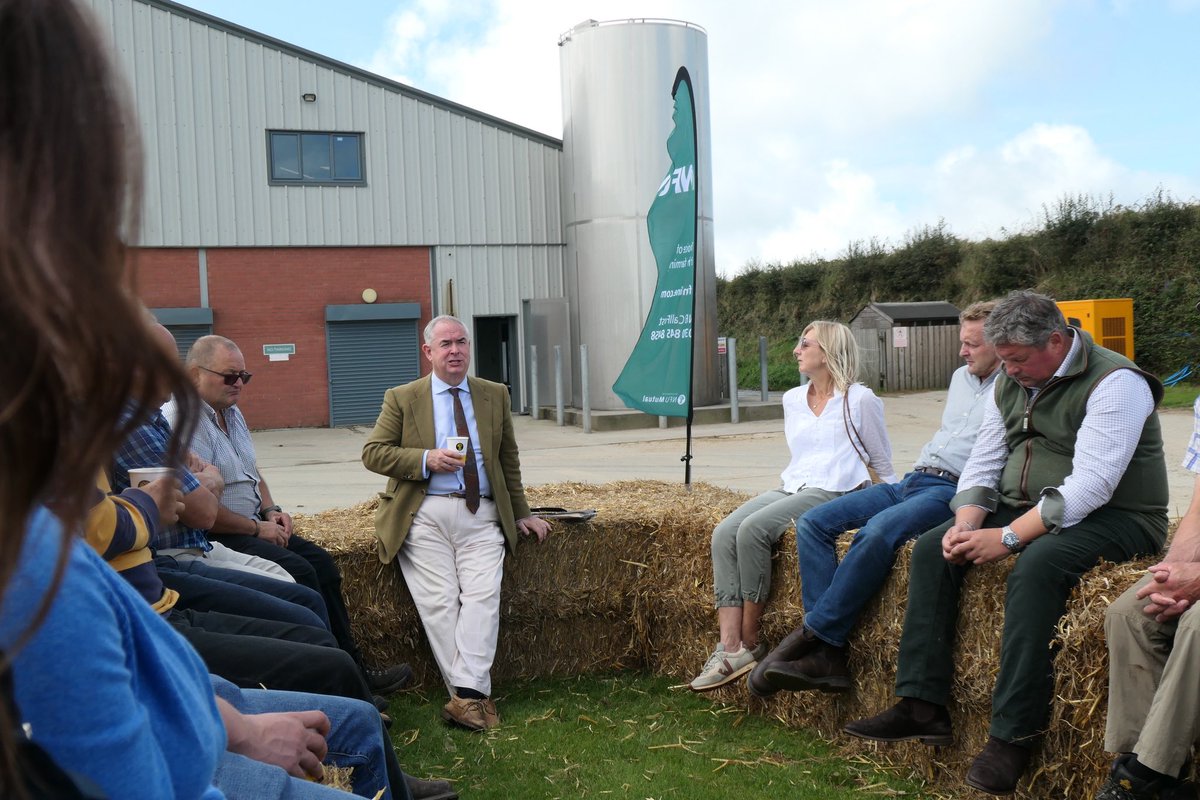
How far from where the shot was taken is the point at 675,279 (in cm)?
698

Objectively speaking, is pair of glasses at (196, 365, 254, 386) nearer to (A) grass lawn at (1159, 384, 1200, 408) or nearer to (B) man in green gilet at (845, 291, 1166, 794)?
(B) man in green gilet at (845, 291, 1166, 794)

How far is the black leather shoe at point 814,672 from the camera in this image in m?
4.38

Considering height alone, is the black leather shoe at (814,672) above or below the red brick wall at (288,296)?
below

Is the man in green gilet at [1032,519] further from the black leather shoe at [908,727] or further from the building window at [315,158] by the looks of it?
the building window at [315,158]

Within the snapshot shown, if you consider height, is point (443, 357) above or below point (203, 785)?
above

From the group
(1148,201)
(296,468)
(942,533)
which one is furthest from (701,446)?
(1148,201)

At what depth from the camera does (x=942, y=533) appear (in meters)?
4.03

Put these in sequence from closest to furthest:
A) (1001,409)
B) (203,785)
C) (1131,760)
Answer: (203,785), (1131,760), (1001,409)

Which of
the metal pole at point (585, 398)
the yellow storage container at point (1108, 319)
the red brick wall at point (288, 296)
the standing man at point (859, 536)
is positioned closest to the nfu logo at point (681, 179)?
the standing man at point (859, 536)

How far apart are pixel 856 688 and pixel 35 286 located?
4177 millimetres

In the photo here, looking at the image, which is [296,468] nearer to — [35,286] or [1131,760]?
[1131,760]

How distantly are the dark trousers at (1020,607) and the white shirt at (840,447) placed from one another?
1.04 metres

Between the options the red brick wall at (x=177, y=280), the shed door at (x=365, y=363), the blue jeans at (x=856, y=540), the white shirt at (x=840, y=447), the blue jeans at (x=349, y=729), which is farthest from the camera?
the shed door at (x=365, y=363)

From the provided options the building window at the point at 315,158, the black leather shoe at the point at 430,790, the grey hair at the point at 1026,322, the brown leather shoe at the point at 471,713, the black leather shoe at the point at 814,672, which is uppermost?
the building window at the point at 315,158
